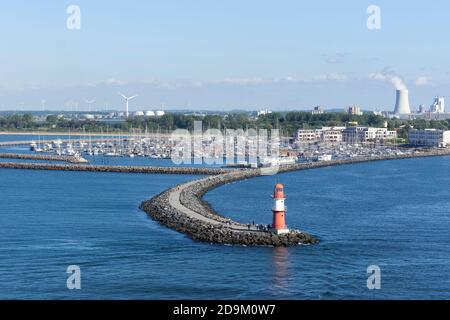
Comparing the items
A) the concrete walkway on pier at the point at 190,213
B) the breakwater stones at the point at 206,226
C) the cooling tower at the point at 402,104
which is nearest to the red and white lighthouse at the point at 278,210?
the breakwater stones at the point at 206,226

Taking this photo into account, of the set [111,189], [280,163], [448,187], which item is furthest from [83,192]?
[280,163]

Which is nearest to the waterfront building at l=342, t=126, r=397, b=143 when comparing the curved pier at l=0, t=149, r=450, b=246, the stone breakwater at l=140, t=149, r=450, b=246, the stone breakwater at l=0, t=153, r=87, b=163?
the stone breakwater at l=0, t=153, r=87, b=163

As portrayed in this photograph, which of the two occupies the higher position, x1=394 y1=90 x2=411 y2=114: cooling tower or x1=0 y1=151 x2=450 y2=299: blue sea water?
x1=394 y1=90 x2=411 y2=114: cooling tower

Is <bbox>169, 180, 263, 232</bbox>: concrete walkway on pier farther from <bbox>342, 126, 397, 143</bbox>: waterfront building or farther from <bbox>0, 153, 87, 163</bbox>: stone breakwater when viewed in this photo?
<bbox>342, 126, 397, 143</bbox>: waterfront building

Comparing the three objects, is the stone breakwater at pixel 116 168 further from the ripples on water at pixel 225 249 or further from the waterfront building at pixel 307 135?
the waterfront building at pixel 307 135

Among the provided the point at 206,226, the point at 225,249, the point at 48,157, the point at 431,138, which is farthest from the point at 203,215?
the point at 431,138

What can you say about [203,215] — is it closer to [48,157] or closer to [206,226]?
[206,226]

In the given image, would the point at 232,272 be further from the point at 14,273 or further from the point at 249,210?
the point at 249,210
